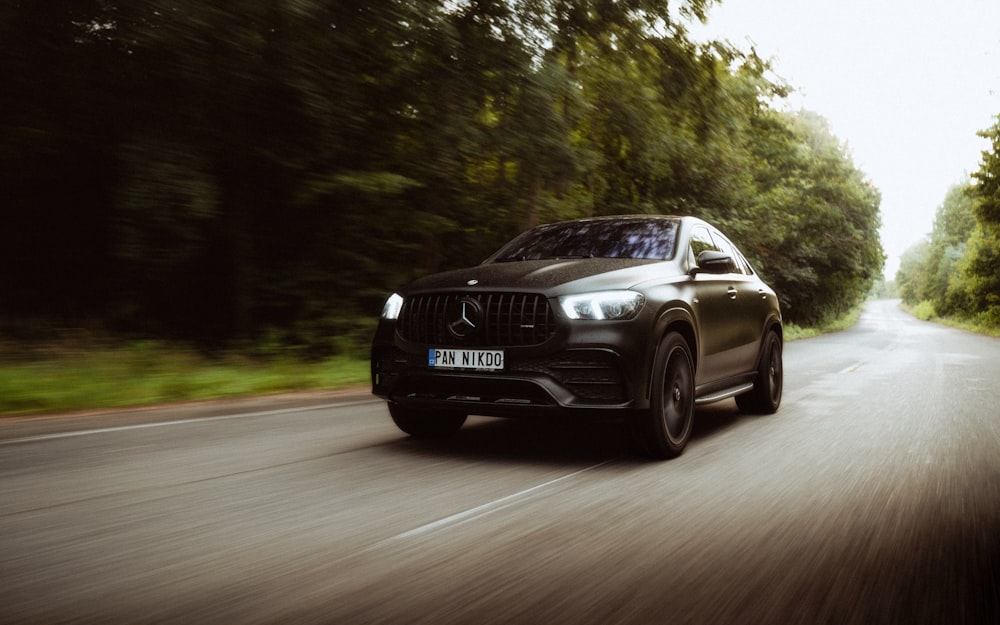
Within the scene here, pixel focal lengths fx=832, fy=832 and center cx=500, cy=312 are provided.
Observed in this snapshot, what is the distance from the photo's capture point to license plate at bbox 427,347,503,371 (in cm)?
502

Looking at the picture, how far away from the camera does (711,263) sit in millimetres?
6016

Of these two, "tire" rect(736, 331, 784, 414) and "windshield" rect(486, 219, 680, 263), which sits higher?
"windshield" rect(486, 219, 680, 263)

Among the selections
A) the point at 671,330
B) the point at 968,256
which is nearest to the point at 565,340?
the point at 671,330

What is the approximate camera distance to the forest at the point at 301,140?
9.10m

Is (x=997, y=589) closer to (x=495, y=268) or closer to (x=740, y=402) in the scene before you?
(x=495, y=268)

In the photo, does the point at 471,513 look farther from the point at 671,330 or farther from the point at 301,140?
the point at 301,140

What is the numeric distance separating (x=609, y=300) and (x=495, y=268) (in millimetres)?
1006

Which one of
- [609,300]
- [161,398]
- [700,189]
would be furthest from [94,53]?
[700,189]

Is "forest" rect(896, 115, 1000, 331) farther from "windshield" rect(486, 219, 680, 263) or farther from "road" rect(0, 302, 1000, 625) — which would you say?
"road" rect(0, 302, 1000, 625)

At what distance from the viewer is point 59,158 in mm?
9828

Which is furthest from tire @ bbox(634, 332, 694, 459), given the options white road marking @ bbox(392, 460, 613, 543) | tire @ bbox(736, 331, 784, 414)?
tire @ bbox(736, 331, 784, 414)

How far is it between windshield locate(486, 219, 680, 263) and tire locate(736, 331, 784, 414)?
85.3 inches

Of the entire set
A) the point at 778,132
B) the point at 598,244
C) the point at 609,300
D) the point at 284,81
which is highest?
the point at 778,132

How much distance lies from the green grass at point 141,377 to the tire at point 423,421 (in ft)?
11.2
